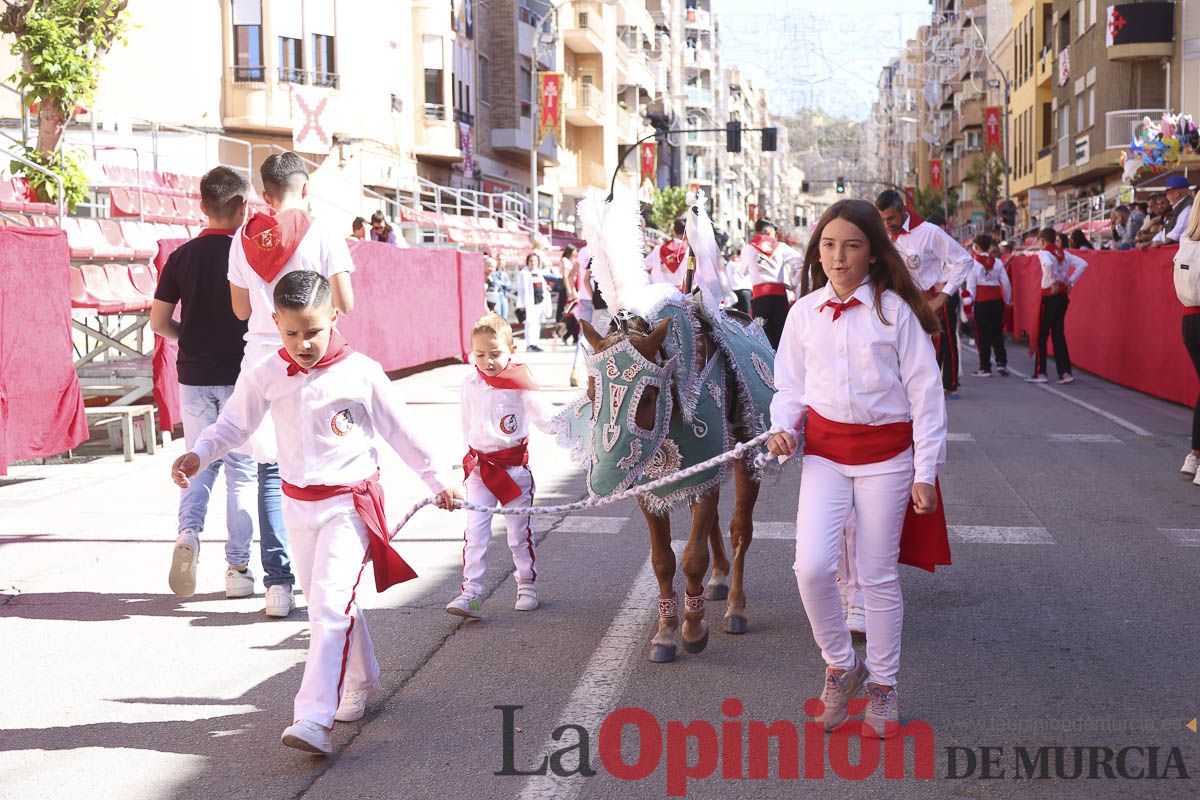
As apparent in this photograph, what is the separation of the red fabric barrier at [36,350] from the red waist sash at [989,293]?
42.9ft

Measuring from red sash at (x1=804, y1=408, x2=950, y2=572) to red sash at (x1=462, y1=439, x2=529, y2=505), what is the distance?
196 centimetres

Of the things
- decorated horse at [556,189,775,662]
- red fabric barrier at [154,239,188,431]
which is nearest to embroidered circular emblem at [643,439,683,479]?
decorated horse at [556,189,775,662]

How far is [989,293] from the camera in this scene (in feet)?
62.6

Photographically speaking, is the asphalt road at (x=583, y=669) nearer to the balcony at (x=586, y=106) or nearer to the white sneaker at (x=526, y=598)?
the white sneaker at (x=526, y=598)

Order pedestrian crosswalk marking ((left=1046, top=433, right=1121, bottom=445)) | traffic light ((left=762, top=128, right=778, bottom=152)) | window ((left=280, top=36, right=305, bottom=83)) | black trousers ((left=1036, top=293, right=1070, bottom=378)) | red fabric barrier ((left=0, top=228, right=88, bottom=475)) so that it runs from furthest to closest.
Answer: traffic light ((left=762, top=128, right=778, bottom=152))
window ((left=280, top=36, right=305, bottom=83))
black trousers ((left=1036, top=293, right=1070, bottom=378))
pedestrian crosswalk marking ((left=1046, top=433, right=1121, bottom=445))
red fabric barrier ((left=0, top=228, right=88, bottom=475))

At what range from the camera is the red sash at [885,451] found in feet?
14.6

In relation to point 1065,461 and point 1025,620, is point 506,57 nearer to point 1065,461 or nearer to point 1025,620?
point 1065,461

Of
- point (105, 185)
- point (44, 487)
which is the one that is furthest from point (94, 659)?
point (105, 185)

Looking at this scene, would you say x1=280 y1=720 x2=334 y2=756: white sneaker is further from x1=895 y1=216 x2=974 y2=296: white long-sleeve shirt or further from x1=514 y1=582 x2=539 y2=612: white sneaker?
x1=895 y1=216 x2=974 y2=296: white long-sleeve shirt

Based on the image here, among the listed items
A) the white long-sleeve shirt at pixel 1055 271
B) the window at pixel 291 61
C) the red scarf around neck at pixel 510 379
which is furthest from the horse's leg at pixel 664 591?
the window at pixel 291 61

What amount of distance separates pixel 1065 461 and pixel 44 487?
805cm

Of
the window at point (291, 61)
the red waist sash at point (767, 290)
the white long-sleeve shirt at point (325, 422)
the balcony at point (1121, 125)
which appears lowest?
the white long-sleeve shirt at point (325, 422)

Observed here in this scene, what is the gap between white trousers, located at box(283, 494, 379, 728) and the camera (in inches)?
172

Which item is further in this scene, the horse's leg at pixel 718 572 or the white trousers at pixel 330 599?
the horse's leg at pixel 718 572
